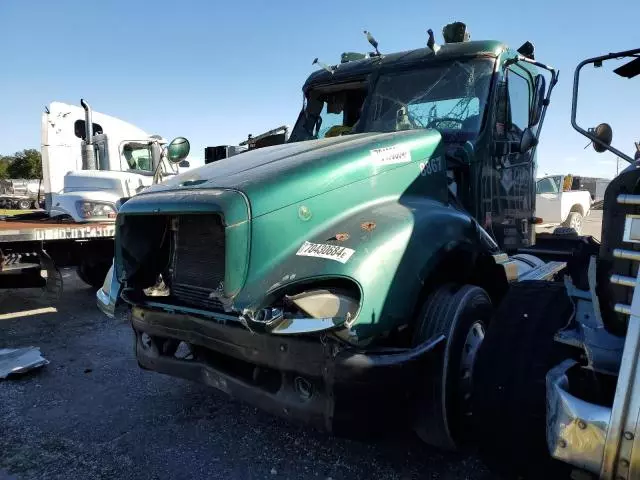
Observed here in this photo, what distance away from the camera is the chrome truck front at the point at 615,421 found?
159 cm

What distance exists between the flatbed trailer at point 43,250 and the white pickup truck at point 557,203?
35.1 feet

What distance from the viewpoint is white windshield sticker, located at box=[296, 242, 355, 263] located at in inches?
97.4

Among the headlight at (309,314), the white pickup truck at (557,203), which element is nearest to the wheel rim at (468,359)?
the headlight at (309,314)

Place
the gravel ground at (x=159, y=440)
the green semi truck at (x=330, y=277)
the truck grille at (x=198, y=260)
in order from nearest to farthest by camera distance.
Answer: the green semi truck at (x=330, y=277), the truck grille at (x=198, y=260), the gravel ground at (x=159, y=440)

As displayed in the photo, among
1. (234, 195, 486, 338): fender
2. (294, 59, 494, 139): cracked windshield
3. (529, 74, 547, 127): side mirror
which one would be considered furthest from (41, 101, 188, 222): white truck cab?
(234, 195, 486, 338): fender

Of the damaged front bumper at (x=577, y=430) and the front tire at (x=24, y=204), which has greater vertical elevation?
the damaged front bumper at (x=577, y=430)

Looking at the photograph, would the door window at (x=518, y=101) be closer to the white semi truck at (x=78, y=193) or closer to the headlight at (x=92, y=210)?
the white semi truck at (x=78, y=193)

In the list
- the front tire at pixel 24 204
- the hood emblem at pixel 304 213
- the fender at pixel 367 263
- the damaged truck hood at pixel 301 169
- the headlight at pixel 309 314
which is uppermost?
the damaged truck hood at pixel 301 169

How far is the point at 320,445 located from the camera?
3.21m

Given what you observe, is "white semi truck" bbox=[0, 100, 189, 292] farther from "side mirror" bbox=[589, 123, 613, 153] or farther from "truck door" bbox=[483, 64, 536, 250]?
"side mirror" bbox=[589, 123, 613, 153]

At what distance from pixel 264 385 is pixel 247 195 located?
105 centimetres

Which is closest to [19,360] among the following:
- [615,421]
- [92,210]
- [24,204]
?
[92,210]

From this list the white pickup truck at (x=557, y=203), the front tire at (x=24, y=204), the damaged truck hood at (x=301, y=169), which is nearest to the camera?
the damaged truck hood at (x=301, y=169)

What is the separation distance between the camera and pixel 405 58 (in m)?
4.46
